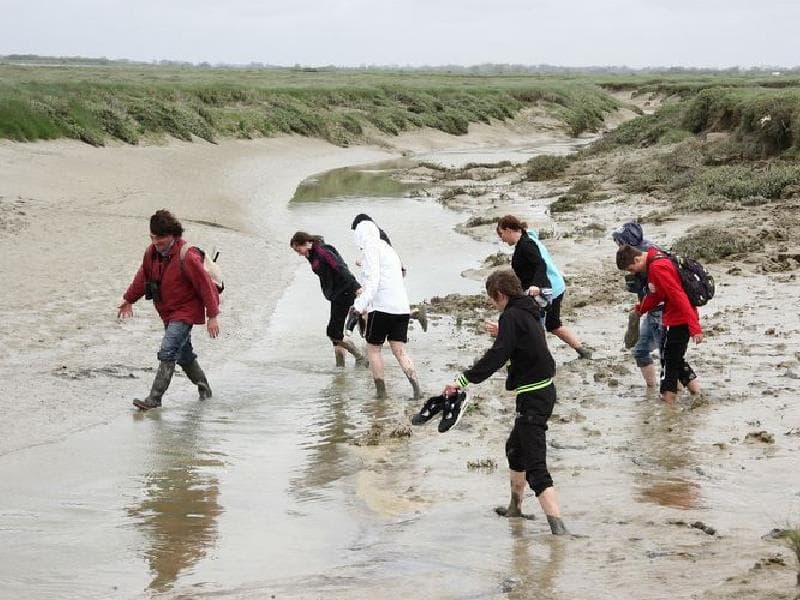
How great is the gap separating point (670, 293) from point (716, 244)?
26.0 feet

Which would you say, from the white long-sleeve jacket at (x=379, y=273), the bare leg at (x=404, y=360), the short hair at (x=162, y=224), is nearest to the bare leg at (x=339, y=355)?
the bare leg at (x=404, y=360)

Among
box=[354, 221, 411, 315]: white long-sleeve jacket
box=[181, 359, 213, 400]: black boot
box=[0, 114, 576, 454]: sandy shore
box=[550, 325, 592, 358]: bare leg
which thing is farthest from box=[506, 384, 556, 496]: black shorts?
box=[550, 325, 592, 358]: bare leg

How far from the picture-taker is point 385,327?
9898mm

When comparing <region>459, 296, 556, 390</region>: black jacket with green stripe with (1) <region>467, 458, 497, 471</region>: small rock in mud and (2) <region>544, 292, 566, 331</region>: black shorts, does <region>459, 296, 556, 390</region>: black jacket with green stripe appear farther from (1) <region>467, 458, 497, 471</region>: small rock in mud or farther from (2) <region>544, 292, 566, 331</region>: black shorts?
(2) <region>544, 292, 566, 331</region>: black shorts

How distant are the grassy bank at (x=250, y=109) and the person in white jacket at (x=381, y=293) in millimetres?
21248

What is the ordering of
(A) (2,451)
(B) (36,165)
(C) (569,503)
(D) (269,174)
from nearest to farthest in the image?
(C) (569,503)
(A) (2,451)
(B) (36,165)
(D) (269,174)

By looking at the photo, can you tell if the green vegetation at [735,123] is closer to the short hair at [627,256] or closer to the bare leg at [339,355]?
the bare leg at [339,355]

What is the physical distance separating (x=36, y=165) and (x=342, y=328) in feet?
54.7

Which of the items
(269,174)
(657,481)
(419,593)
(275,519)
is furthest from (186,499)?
(269,174)

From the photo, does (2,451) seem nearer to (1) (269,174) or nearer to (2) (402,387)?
(2) (402,387)

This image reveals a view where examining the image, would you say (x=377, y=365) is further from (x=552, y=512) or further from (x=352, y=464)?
(x=552, y=512)

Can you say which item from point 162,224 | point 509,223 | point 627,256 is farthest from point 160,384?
point 627,256

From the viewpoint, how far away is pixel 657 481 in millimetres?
7086

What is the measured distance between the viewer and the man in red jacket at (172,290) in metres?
9.38
